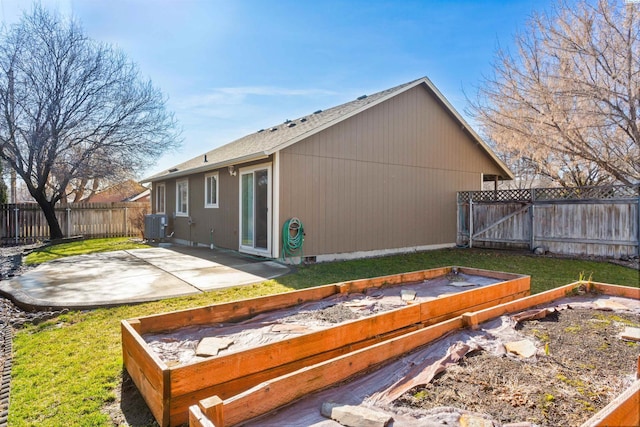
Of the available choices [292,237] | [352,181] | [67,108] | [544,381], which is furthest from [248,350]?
[67,108]

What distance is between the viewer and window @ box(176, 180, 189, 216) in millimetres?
12773

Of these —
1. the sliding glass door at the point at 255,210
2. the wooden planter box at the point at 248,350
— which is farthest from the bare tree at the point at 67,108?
the wooden planter box at the point at 248,350

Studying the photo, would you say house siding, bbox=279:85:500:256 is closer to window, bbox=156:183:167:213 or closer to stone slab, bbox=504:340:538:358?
stone slab, bbox=504:340:538:358

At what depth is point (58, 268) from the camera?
7355 mm

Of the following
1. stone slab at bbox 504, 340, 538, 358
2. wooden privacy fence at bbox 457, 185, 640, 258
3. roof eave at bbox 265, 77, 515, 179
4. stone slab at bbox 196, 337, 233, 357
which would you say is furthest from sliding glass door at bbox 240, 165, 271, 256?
wooden privacy fence at bbox 457, 185, 640, 258

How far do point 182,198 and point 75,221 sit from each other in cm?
521

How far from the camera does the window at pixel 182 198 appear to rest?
1277 cm

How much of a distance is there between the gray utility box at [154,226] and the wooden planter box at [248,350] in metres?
10.2

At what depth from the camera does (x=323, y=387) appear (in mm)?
2305

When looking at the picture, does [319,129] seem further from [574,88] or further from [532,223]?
[532,223]

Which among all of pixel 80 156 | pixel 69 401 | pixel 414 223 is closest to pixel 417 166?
pixel 414 223

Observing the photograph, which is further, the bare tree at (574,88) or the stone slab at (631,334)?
the bare tree at (574,88)

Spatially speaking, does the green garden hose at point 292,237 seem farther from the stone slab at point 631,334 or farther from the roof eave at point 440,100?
the stone slab at point 631,334

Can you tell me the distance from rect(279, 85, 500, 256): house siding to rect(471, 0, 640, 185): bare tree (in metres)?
1.65
